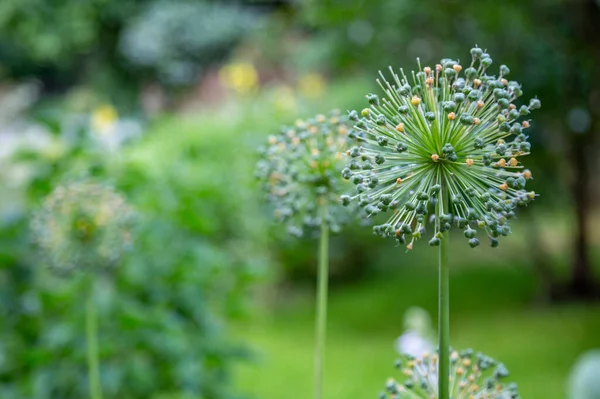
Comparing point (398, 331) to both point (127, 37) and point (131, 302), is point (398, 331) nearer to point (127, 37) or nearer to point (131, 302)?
point (131, 302)

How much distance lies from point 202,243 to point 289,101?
3.53 metres

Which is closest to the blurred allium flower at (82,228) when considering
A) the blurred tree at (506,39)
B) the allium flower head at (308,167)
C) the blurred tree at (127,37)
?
the allium flower head at (308,167)

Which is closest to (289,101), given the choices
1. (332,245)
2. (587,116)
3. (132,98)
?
(332,245)

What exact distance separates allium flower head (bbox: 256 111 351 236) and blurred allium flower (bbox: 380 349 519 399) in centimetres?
27

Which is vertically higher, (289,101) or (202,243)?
(289,101)

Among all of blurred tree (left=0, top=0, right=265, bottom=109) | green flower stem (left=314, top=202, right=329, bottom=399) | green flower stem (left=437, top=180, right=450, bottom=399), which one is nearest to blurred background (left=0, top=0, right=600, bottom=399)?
green flower stem (left=314, top=202, right=329, bottom=399)

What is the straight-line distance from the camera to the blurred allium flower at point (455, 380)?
28.9 inches

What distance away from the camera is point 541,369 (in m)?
3.86

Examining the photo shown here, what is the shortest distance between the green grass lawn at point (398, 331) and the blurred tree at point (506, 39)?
3.61 ft

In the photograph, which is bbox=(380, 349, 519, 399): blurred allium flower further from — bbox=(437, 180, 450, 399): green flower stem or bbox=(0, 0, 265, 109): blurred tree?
bbox=(0, 0, 265, 109): blurred tree

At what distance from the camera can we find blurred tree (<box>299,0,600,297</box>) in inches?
166

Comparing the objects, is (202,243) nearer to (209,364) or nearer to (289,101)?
(209,364)

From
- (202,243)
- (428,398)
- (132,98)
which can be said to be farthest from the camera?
(132,98)

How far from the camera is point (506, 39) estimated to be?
169 inches
